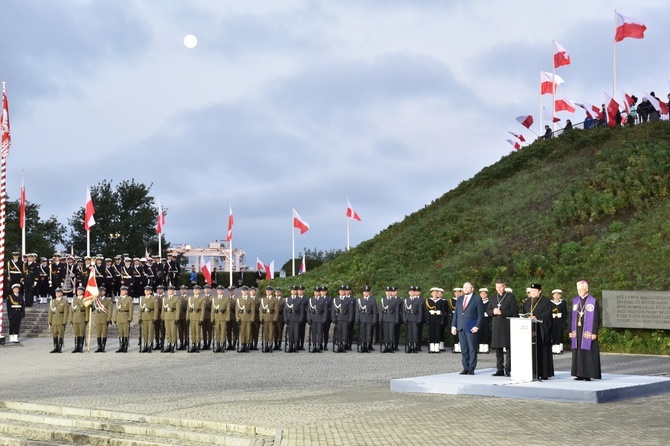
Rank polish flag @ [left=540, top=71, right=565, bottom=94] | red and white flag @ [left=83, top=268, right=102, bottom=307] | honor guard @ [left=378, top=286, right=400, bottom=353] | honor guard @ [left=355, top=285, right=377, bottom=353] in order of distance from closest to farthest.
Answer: honor guard @ [left=378, top=286, right=400, bottom=353] < honor guard @ [left=355, top=285, right=377, bottom=353] < red and white flag @ [left=83, top=268, right=102, bottom=307] < polish flag @ [left=540, top=71, right=565, bottom=94]

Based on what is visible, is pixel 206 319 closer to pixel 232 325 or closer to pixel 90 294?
pixel 232 325

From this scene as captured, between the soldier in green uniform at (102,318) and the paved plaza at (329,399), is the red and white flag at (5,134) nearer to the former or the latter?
the soldier in green uniform at (102,318)

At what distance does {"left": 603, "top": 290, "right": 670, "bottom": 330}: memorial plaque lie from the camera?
83.3 ft

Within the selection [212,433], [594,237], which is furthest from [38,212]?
[212,433]

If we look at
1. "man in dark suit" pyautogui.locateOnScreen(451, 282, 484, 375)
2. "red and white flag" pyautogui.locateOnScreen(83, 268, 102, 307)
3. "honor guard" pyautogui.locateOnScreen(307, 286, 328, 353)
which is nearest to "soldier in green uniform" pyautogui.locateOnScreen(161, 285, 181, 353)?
"red and white flag" pyautogui.locateOnScreen(83, 268, 102, 307)

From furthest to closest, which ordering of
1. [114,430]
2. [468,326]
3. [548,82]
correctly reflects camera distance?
[548,82] → [468,326] → [114,430]

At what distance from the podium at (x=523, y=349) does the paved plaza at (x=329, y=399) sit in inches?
57.0

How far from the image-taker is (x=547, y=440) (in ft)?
38.1

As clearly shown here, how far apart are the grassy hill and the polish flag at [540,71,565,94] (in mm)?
2229

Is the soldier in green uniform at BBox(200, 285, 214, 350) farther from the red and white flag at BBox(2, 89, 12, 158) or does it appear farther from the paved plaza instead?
the red and white flag at BBox(2, 89, 12, 158)

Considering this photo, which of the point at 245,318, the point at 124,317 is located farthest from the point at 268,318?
the point at 124,317

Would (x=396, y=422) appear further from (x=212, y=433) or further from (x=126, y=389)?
(x=126, y=389)

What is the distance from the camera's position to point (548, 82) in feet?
149

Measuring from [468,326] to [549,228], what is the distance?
767 inches
